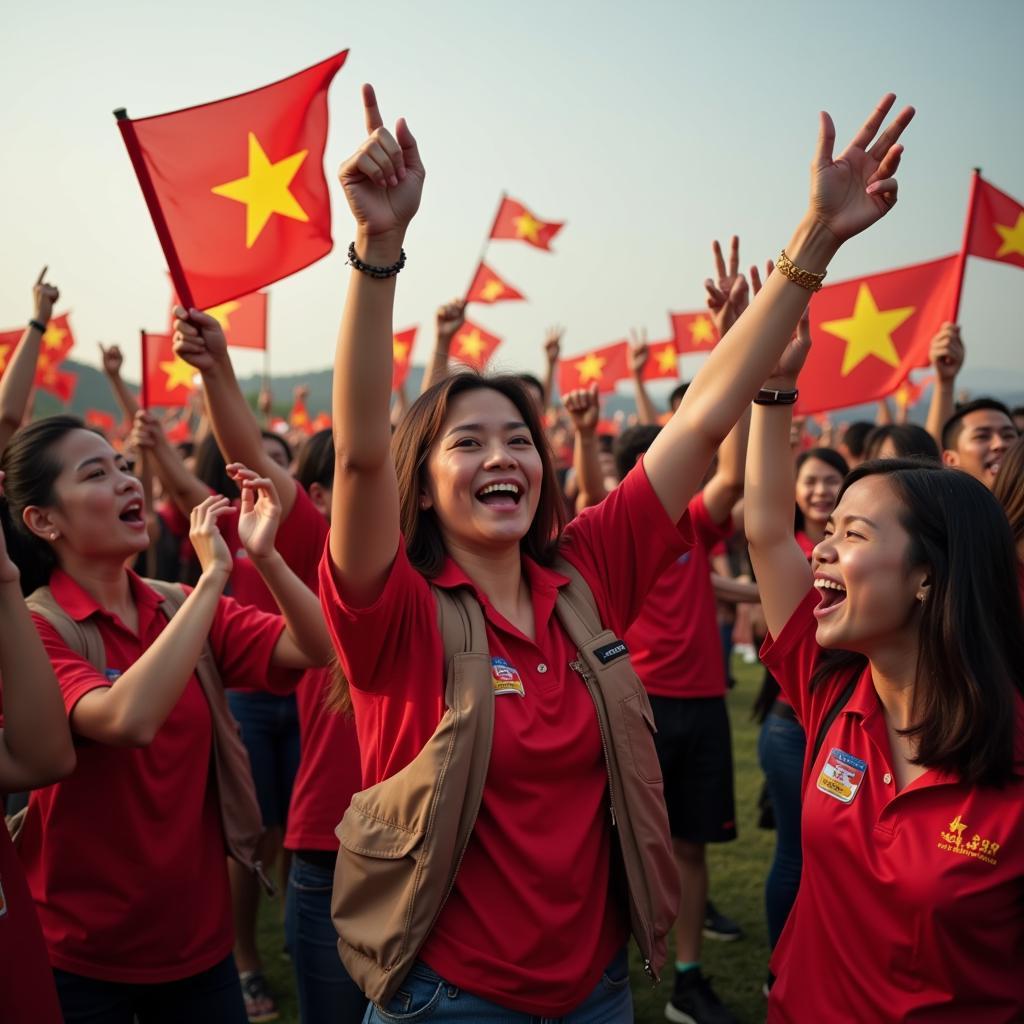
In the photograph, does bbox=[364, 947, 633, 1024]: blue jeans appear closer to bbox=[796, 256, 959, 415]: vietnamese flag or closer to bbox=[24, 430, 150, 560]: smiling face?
bbox=[24, 430, 150, 560]: smiling face

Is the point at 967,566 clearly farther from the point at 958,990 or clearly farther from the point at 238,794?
the point at 238,794

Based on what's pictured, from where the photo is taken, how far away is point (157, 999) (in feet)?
8.30

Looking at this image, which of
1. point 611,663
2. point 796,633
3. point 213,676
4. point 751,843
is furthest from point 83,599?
point 751,843

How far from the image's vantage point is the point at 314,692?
3.33 m

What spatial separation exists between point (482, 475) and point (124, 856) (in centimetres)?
133

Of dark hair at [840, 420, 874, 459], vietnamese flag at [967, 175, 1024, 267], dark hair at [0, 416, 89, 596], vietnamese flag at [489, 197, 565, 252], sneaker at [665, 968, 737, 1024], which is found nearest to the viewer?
dark hair at [0, 416, 89, 596]

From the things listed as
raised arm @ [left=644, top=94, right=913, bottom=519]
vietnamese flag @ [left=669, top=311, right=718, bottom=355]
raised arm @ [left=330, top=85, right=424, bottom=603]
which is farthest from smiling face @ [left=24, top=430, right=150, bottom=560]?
vietnamese flag @ [left=669, top=311, right=718, bottom=355]

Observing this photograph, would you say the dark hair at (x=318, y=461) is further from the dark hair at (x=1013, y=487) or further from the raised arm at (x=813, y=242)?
the dark hair at (x=1013, y=487)

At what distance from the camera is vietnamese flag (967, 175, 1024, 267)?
5.57 meters

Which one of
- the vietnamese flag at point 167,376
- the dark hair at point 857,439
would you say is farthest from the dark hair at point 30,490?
the dark hair at point 857,439

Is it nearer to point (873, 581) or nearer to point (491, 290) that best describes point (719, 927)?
point (873, 581)

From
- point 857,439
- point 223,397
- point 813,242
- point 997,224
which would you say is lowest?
point 857,439

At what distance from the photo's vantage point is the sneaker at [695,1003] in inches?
158

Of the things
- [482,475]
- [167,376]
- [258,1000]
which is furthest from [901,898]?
[167,376]
